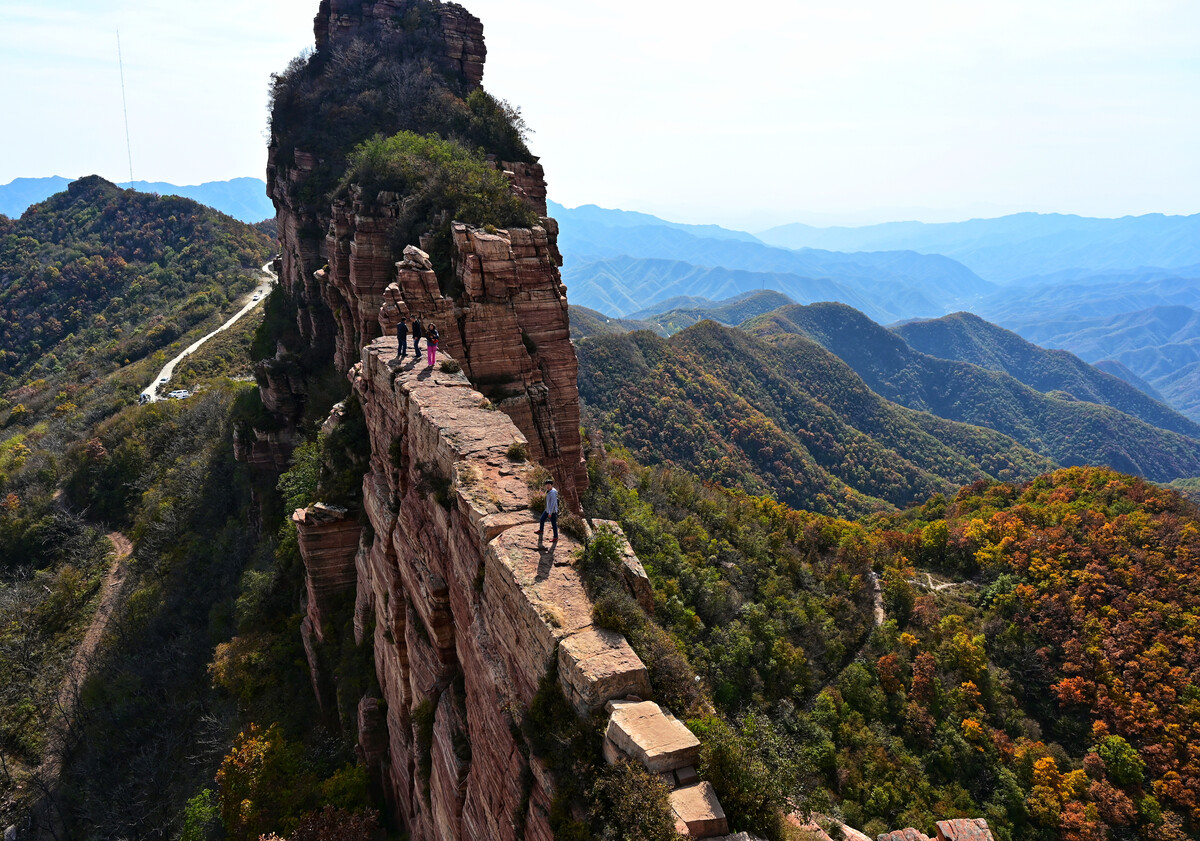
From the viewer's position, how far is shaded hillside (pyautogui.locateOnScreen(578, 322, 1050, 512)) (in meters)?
94.0

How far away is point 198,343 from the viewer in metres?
77.1

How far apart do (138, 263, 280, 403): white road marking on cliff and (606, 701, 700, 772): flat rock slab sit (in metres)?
62.1

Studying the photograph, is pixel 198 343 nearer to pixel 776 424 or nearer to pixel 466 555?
pixel 466 555

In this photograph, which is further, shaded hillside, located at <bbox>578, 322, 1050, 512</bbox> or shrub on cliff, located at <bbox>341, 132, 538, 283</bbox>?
shaded hillside, located at <bbox>578, 322, 1050, 512</bbox>

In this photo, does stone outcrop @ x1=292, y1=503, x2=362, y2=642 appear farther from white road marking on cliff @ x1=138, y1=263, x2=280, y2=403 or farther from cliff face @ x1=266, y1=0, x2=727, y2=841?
white road marking on cliff @ x1=138, y1=263, x2=280, y2=403

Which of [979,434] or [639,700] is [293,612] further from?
[979,434]

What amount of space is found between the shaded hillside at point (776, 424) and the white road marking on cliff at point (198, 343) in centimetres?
5349

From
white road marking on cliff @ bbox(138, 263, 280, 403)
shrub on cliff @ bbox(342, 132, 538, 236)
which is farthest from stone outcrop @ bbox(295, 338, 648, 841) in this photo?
white road marking on cliff @ bbox(138, 263, 280, 403)

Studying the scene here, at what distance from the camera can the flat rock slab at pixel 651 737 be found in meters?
7.87

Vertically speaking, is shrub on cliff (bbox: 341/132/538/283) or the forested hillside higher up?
shrub on cliff (bbox: 341/132/538/283)

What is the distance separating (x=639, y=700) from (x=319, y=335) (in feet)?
127

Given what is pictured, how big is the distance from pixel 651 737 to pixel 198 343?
297 ft

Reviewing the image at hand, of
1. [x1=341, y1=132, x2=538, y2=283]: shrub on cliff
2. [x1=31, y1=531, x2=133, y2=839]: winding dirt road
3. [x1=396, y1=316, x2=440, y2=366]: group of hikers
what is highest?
[x1=341, y1=132, x2=538, y2=283]: shrub on cliff

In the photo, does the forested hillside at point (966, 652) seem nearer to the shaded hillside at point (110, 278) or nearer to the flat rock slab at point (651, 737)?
the flat rock slab at point (651, 737)
